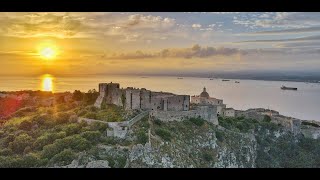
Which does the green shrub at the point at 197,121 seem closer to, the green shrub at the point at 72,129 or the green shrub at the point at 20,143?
the green shrub at the point at 72,129

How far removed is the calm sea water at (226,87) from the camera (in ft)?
20.8

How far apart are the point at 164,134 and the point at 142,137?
0.30 meters

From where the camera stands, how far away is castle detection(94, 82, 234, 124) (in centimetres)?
661

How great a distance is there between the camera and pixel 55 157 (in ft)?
19.5

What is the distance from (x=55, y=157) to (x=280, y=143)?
A: 2.75m

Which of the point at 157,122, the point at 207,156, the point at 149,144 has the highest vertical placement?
the point at 157,122

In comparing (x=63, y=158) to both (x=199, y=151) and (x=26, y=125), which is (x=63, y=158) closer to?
(x=26, y=125)

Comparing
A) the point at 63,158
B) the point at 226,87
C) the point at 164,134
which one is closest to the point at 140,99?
the point at 164,134

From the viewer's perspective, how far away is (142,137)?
6277 mm
